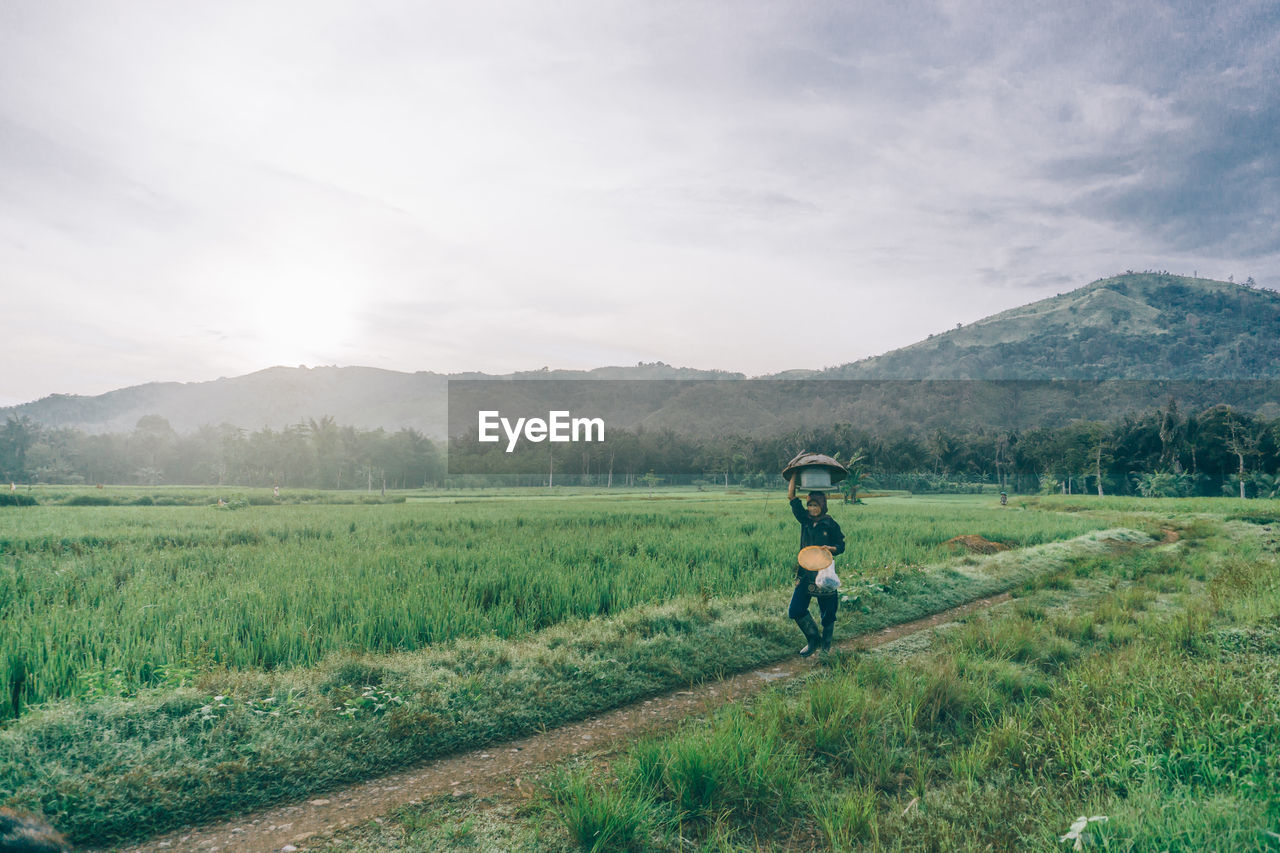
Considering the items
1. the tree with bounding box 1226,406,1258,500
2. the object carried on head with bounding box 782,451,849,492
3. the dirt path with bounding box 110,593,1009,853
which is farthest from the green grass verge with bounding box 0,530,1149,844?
the tree with bounding box 1226,406,1258,500

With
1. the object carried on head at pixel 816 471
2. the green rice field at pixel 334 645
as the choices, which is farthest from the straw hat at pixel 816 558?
the green rice field at pixel 334 645

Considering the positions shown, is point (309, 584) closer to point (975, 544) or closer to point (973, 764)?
point (973, 764)

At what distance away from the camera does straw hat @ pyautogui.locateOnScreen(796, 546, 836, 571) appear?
7051mm

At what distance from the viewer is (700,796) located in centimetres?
418

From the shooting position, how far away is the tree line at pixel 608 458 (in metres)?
73.2

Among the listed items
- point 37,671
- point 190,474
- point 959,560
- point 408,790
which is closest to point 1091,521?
point 959,560

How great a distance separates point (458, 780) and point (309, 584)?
6.50 m

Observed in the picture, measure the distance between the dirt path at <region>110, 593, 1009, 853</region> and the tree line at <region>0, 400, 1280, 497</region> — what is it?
3034 inches

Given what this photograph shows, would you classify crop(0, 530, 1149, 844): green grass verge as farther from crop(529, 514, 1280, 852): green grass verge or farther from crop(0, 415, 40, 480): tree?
crop(0, 415, 40, 480): tree

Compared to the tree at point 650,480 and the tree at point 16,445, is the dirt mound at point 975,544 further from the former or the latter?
the tree at point 16,445

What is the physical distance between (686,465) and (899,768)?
340 ft

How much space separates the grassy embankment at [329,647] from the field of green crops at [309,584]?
0.16 ft

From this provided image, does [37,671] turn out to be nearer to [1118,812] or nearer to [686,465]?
[1118,812]

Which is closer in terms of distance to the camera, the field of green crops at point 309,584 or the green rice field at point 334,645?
the green rice field at point 334,645
